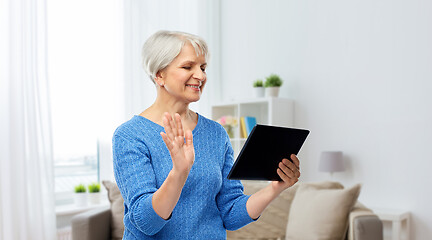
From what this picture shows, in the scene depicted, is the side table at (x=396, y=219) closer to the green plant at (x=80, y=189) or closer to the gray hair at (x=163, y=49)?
the green plant at (x=80, y=189)

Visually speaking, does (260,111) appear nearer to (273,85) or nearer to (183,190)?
(273,85)

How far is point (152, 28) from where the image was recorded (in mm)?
4133

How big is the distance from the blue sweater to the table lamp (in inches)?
90.9

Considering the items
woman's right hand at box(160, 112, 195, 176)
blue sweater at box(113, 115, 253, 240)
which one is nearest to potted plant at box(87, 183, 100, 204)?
blue sweater at box(113, 115, 253, 240)

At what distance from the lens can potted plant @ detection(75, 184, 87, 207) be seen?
358cm

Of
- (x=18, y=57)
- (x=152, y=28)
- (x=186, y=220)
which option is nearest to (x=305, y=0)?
(x=152, y=28)

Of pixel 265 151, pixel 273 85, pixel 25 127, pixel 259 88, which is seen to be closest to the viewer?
pixel 265 151

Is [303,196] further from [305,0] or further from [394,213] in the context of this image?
[305,0]

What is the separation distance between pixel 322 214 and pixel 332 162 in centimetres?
79

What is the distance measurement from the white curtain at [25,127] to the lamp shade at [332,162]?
2.10 meters

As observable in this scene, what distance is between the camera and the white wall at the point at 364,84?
10.5 feet

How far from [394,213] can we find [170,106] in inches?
97.4

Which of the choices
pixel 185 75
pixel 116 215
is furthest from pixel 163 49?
pixel 116 215

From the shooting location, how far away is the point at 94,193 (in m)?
3.64
